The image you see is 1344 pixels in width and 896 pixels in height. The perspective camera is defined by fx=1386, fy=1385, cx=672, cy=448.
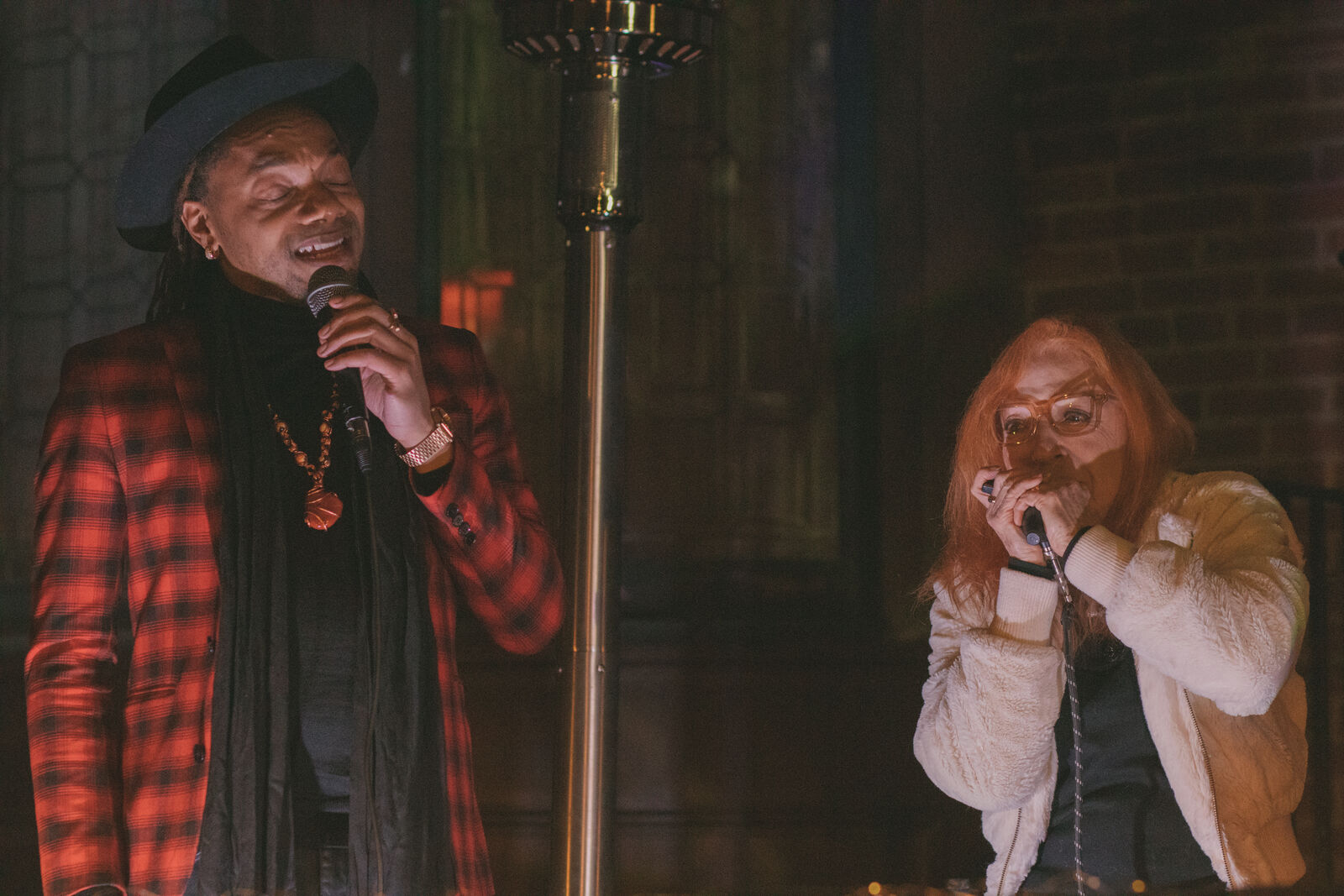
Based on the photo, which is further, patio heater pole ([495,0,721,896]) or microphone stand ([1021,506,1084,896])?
microphone stand ([1021,506,1084,896])

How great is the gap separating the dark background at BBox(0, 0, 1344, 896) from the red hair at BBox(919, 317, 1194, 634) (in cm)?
118

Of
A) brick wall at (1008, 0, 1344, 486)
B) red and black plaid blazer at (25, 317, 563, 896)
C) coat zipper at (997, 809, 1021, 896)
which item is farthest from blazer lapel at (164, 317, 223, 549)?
brick wall at (1008, 0, 1344, 486)

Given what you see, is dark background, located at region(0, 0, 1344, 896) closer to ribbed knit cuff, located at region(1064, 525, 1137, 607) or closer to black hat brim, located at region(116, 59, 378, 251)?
black hat brim, located at region(116, 59, 378, 251)

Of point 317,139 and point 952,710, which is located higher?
point 317,139

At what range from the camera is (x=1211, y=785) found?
6.44 ft

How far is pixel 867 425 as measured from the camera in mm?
3648

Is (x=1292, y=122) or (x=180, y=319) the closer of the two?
(x=180, y=319)

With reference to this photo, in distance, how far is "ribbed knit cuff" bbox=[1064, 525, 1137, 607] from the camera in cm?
192

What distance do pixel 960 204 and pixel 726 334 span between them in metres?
0.69

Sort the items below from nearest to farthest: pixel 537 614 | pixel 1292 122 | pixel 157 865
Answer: pixel 157 865 → pixel 537 614 → pixel 1292 122

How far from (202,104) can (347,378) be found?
55cm

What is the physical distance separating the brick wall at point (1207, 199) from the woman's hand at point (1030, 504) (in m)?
1.57

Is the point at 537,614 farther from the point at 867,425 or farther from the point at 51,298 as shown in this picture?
the point at 51,298

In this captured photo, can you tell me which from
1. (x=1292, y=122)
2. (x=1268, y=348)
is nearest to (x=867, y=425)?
(x=1268, y=348)
